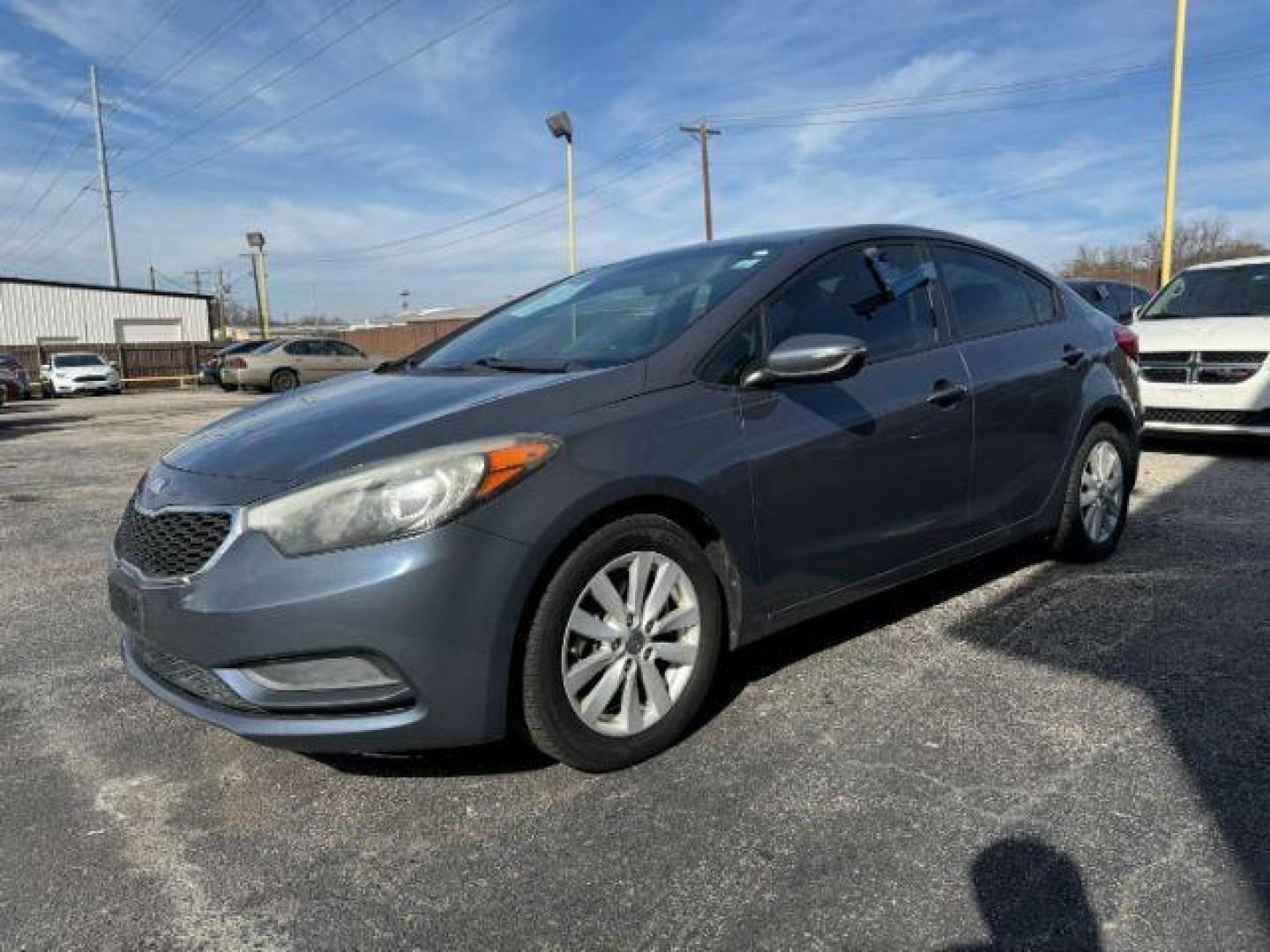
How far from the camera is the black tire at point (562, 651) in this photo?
251 centimetres

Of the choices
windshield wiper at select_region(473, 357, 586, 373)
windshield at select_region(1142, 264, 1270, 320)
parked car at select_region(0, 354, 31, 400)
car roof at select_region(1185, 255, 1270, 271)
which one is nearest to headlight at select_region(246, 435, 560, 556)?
windshield wiper at select_region(473, 357, 586, 373)

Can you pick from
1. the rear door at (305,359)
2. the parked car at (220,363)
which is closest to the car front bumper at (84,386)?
the parked car at (220,363)

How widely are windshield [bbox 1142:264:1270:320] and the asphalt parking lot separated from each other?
5338 mm

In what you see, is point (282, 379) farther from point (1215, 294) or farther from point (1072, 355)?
point (1072, 355)

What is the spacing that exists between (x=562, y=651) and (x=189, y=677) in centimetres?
100

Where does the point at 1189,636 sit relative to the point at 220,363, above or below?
below

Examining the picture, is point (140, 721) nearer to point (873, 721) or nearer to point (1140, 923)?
point (873, 721)

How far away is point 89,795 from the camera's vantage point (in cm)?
272

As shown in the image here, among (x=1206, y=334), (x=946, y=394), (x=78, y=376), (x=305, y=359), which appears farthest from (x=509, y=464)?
(x=78, y=376)

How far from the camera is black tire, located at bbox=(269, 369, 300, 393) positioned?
79.1 feet

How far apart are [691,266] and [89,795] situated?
104 inches

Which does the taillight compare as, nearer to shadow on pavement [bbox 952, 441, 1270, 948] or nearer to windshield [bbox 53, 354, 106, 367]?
shadow on pavement [bbox 952, 441, 1270, 948]

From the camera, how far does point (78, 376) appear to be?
28125 millimetres

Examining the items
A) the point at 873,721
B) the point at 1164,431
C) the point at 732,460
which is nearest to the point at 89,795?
the point at 732,460
